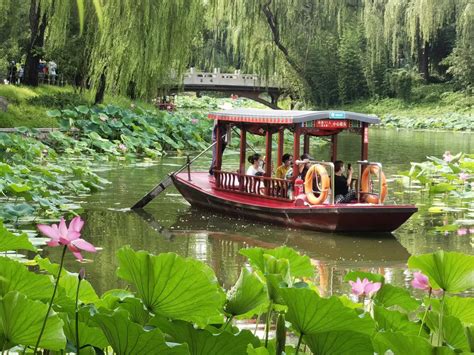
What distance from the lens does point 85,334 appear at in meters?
1.99

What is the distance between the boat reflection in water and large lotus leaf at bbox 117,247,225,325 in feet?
16.6

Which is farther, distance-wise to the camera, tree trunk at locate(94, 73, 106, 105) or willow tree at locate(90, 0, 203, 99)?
tree trunk at locate(94, 73, 106, 105)

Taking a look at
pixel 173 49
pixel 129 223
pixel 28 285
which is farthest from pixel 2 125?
pixel 28 285

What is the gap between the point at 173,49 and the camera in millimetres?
19062

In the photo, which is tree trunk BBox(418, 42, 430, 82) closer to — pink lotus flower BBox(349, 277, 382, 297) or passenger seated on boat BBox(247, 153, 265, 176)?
passenger seated on boat BBox(247, 153, 265, 176)

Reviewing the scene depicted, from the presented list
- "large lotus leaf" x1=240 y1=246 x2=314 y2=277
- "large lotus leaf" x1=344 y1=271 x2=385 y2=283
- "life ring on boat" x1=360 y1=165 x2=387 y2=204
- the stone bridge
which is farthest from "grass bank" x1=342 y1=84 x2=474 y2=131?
"large lotus leaf" x1=240 y1=246 x2=314 y2=277

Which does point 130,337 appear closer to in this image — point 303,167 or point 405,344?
point 405,344

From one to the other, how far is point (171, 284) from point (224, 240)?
774 cm

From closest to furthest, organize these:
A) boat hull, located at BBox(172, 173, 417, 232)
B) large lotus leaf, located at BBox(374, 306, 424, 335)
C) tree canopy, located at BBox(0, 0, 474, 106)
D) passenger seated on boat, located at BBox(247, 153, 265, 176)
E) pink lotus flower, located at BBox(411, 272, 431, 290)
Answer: large lotus leaf, located at BBox(374, 306, 424, 335), pink lotus flower, located at BBox(411, 272, 431, 290), boat hull, located at BBox(172, 173, 417, 232), passenger seated on boat, located at BBox(247, 153, 265, 176), tree canopy, located at BBox(0, 0, 474, 106)

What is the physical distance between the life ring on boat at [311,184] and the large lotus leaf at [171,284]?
7859 mm

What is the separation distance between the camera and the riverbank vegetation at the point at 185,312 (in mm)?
1829

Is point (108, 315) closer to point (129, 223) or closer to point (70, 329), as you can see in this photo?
point (70, 329)

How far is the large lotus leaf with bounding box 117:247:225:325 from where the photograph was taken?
6.29 ft

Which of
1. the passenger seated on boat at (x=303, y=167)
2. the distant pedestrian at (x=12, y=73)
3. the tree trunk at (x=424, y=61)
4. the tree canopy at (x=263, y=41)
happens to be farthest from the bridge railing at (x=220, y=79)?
the passenger seated on boat at (x=303, y=167)
